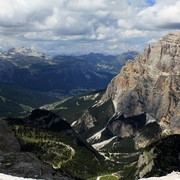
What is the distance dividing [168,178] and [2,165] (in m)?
31.0

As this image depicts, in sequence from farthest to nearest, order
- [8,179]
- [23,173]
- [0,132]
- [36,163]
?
[0,132]
[36,163]
[23,173]
[8,179]

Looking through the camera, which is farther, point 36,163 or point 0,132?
point 0,132

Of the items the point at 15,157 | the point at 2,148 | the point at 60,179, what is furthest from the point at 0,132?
the point at 60,179

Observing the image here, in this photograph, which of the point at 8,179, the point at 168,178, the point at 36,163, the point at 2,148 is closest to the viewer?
the point at 8,179

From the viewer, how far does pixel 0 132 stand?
320 ft

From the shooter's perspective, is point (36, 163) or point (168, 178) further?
point (36, 163)

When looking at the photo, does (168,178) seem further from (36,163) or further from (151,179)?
(36,163)

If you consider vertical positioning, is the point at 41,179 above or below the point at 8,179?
below

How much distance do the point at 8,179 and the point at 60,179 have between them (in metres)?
22.2

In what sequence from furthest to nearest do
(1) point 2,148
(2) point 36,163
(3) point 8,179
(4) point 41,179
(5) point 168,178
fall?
(1) point 2,148, (2) point 36,163, (4) point 41,179, (5) point 168,178, (3) point 8,179

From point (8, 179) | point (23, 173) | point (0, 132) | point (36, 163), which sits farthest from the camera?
point (0, 132)

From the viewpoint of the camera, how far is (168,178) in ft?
176

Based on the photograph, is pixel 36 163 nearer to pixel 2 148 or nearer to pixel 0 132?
pixel 2 148

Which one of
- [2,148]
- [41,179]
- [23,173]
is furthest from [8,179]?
[2,148]
